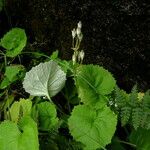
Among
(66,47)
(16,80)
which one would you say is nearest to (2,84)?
(16,80)

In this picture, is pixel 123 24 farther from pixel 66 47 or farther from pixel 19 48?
pixel 19 48

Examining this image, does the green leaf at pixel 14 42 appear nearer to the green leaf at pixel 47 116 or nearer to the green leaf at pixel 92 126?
the green leaf at pixel 47 116

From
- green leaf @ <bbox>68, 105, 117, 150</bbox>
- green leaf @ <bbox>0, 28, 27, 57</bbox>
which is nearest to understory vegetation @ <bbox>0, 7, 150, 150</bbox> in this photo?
green leaf @ <bbox>68, 105, 117, 150</bbox>

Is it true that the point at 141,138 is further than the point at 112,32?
No

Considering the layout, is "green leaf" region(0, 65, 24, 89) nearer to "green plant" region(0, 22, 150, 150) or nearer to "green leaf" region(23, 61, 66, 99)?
"green plant" region(0, 22, 150, 150)

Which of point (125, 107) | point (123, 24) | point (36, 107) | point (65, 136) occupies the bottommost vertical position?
point (65, 136)

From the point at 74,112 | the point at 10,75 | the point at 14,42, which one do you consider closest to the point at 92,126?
the point at 74,112

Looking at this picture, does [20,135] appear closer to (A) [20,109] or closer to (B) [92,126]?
(A) [20,109]
